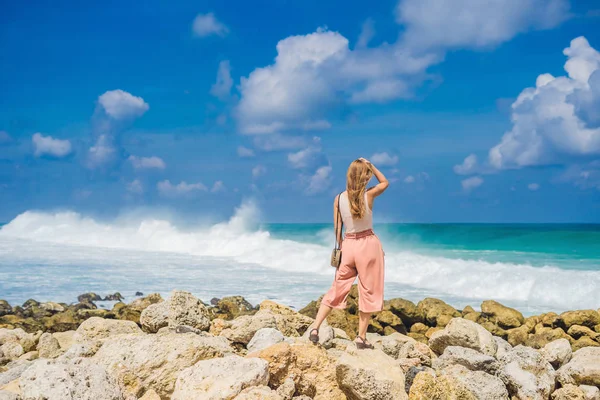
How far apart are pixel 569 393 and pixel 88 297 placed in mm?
12781

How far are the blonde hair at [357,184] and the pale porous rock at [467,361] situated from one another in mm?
1727

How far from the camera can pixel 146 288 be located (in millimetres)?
17609

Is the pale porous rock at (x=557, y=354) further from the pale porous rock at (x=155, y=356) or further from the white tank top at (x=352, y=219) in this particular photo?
Result: the pale porous rock at (x=155, y=356)

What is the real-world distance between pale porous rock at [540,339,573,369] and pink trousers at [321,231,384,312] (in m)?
2.36

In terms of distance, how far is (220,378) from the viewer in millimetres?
4730

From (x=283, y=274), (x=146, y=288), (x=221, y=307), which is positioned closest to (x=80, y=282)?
(x=146, y=288)

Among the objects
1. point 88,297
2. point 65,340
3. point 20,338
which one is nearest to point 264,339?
point 65,340

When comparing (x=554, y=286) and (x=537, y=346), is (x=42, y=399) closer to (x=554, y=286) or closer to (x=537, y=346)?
(x=537, y=346)

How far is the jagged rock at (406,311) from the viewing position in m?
10.4

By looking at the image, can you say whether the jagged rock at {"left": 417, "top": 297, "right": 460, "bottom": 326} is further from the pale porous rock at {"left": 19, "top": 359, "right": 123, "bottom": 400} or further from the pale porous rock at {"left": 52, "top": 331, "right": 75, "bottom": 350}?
the pale porous rock at {"left": 19, "top": 359, "right": 123, "bottom": 400}

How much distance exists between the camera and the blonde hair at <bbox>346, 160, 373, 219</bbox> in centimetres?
586

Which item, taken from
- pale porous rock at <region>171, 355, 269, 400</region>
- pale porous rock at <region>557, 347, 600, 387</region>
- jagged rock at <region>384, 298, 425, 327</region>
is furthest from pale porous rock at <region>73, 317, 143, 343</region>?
pale porous rock at <region>557, 347, 600, 387</region>

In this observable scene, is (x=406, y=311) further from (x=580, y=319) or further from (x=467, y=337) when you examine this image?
(x=467, y=337)

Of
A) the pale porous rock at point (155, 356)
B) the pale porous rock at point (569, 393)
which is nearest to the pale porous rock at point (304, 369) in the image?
the pale porous rock at point (155, 356)
